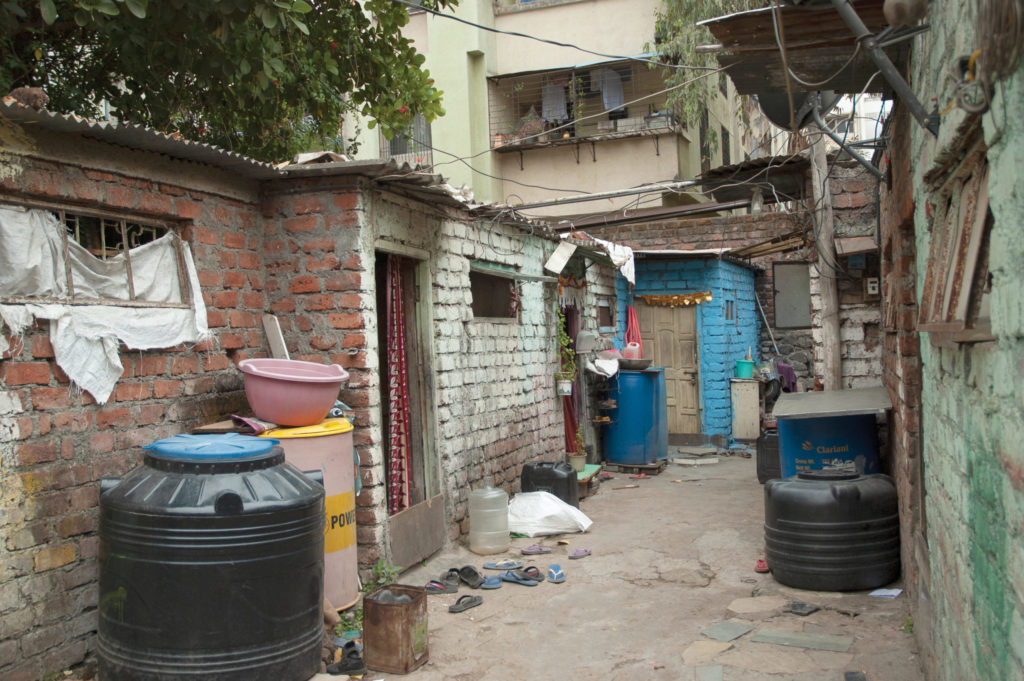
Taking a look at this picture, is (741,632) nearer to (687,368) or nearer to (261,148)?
(261,148)

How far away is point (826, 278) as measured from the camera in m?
7.52

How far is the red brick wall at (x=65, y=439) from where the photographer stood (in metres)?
3.75

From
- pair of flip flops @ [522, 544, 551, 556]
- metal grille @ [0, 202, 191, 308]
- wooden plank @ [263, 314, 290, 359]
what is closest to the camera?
metal grille @ [0, 202, 191, 308]

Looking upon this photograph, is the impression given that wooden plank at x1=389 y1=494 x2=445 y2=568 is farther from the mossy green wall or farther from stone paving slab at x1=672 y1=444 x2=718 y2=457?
stone paving slab at x1=672 y1=444 x2=718 y2=457

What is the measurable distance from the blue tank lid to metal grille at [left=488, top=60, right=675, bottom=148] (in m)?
11.3

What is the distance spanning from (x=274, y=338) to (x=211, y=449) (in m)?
1.91

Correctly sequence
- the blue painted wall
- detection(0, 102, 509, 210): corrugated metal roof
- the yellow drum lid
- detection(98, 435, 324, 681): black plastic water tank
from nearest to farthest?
detection(98, 435, 324, 681): black plastic water tank < detection(0, 102, 509, 210): corrugated metal roof < the yellow drum lid < the blue painted wall

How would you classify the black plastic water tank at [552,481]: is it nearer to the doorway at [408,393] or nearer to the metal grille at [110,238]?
the doorway at [408,393]

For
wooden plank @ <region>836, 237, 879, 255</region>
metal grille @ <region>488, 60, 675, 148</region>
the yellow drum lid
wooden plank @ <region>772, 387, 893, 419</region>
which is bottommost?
wooden plank @ <region>772, 387, 893, 419</region>

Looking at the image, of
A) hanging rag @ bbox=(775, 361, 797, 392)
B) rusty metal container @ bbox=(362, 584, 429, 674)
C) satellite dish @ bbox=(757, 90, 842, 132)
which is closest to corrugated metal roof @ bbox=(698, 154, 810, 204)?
satellite dish @ bbox=(757, 90, 842, 132)

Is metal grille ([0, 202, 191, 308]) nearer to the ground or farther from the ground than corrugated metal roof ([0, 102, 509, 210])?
nearer to the ground

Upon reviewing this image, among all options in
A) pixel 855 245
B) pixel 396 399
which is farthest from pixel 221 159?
pixel 855 245

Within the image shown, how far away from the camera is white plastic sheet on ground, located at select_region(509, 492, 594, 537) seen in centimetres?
737

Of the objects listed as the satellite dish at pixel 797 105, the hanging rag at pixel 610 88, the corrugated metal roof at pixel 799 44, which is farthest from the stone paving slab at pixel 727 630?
the hanging rag at pixel 610 88
